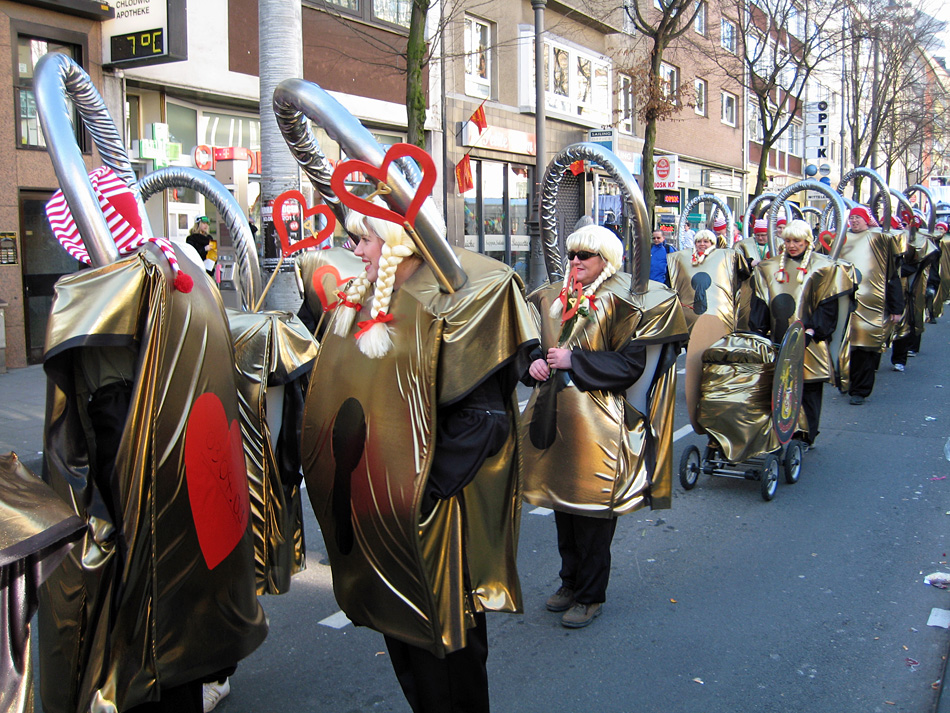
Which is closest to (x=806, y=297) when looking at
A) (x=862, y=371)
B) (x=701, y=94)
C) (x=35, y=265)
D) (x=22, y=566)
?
(x=862, y=371)

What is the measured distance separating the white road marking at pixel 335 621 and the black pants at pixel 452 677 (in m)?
1.49

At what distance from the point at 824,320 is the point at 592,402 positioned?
148 inches

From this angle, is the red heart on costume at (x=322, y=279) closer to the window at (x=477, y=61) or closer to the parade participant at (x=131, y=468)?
the parade participant at (x=131, y=468)

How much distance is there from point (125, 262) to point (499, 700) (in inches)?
83.8

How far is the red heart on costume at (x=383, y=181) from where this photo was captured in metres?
2.18

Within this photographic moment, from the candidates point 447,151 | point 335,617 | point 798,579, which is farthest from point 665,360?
point 447,151

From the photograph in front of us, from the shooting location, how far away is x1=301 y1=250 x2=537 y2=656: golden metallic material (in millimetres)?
2387

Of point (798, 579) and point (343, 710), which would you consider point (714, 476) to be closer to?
point (798, 579)

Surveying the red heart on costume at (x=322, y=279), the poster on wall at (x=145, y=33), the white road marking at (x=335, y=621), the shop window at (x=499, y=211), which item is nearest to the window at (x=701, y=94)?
the shop window at (x=499, y=211)

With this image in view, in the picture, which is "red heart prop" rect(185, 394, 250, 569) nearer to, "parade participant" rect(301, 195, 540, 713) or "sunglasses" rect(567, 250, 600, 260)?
"parade participant" rect(301, 195, 540, 713)

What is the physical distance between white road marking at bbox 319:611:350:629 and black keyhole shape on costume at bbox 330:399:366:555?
5.16 ft

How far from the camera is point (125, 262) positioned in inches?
90.7

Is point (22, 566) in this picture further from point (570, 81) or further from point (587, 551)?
point (570, 81)

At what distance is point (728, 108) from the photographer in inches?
1345
